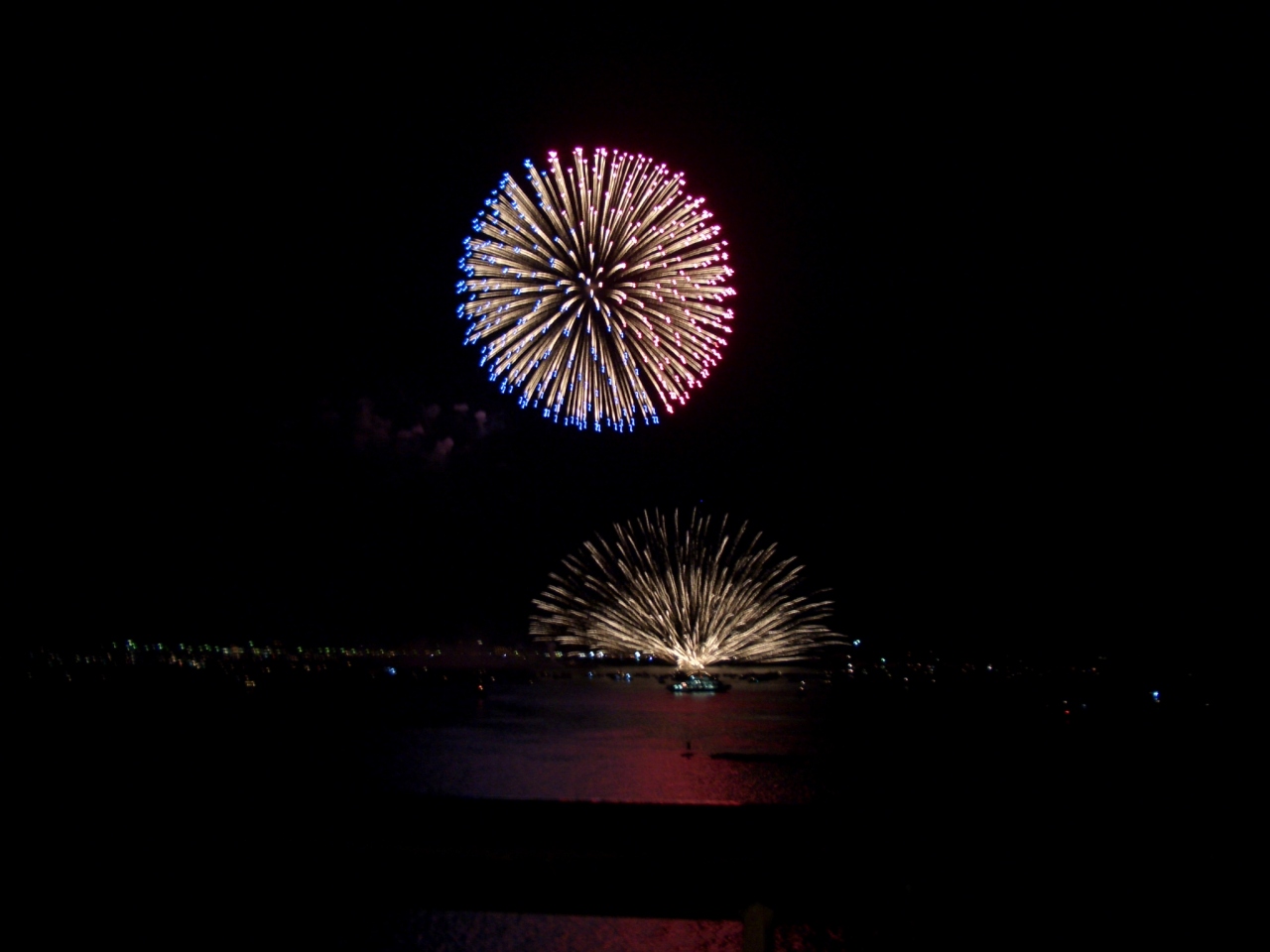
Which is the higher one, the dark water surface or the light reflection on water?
the light reflection on water

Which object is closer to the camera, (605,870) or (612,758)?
(605,870)

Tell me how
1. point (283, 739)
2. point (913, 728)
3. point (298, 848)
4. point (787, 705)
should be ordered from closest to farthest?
point (298, 848) → point (283, 739) → point (913, 728) → point (787, 705)

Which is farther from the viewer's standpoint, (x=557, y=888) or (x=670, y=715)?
(x=670, y=715)

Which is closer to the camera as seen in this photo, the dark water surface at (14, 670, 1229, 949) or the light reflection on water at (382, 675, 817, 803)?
the dark water surface at (14, 670, 1229, 949)

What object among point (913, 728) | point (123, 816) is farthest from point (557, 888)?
point (913, 728)

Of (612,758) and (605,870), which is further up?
(612,758)

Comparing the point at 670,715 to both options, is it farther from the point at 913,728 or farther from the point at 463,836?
the point at 463,836

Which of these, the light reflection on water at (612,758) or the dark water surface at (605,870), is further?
the light reflection on water at (612,758)

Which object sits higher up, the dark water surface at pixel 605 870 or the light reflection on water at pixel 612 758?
the light reflection on water at pixel 612 758
